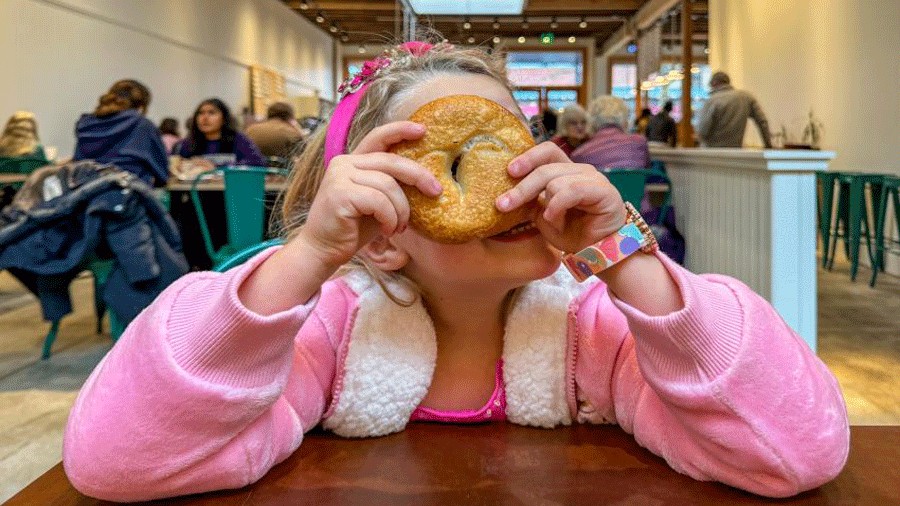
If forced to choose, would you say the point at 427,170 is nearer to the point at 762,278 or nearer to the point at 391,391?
the point at 391,391

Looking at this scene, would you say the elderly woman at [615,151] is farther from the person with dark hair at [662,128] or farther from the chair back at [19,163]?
the person with dark hair at [662,128]

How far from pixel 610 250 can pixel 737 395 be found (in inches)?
6.7

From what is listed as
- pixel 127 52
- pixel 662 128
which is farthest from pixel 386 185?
pixel 662 128

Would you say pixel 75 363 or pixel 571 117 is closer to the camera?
pixel 75 363

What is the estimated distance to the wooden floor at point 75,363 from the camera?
3266 millimetres

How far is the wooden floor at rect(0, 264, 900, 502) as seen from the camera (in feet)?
10.7

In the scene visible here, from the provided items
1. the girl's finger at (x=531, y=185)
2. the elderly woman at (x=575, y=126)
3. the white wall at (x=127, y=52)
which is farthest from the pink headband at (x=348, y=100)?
the white wall at (x=127, y=52)

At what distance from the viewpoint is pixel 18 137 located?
7.56 metres

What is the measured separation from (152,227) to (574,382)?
3530 mm

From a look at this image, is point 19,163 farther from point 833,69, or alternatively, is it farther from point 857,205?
point 833,69

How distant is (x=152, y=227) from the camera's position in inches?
162

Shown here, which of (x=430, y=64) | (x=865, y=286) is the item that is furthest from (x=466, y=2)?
(x=430, y=64)

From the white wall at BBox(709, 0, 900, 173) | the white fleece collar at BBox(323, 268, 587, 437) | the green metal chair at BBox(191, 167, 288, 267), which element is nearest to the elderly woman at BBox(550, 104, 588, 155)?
the white wall at BBox(709, 0, 900, 173)

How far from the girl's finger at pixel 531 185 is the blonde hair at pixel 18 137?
7756mm
